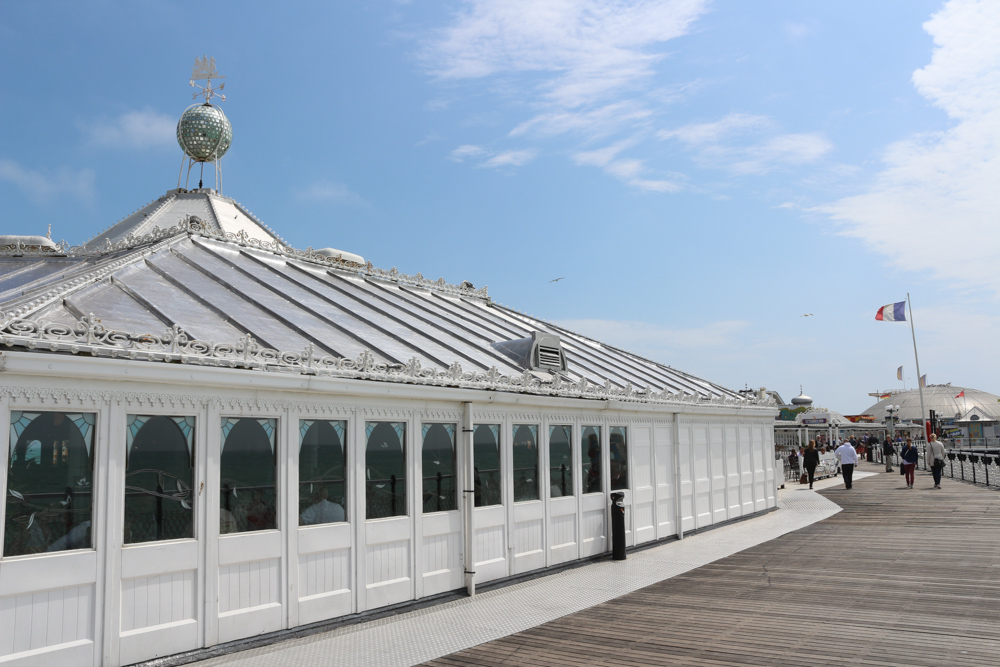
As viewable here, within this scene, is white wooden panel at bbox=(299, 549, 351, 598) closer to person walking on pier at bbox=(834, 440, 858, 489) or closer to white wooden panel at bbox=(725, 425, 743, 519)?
white wooden panel at bbox=(725, 425, 743, 519)

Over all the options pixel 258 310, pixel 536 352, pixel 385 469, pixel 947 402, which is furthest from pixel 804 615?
pixel 947 402

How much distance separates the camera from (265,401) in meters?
7.34

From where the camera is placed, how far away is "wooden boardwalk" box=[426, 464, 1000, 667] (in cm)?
673

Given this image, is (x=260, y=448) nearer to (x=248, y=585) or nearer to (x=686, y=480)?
(x=248, y=585)

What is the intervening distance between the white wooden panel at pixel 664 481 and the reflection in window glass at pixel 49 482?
9772mm

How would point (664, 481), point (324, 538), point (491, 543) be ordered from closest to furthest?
1. point (324, 538)
2. point (491, 543)
3. point (664, 481)

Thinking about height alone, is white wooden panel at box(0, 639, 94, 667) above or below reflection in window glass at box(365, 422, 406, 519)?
below

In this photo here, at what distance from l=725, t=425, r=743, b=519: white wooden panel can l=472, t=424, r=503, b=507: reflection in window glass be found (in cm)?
834

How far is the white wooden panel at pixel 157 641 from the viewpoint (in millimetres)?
6070

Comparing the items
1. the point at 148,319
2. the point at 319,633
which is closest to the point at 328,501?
the point at 319,633

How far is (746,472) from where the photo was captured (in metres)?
17.7

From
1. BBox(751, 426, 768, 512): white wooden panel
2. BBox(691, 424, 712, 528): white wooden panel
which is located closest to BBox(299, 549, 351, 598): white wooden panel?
BBox(691, 424, 712, 528): white wooden panel

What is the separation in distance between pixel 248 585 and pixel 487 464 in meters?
3.62

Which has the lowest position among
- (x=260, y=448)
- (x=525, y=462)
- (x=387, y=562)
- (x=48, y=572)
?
(x=387, y=562)
